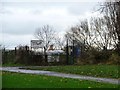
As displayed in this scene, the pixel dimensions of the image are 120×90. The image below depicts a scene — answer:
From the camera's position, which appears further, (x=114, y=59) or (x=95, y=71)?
(x=114, y=59)

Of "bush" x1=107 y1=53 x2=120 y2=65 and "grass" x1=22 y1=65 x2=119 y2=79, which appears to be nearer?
"grass" x1=22 y1=65 x2=119 y2=79

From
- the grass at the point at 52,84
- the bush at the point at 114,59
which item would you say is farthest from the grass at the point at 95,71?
the bush at the point at 114,59

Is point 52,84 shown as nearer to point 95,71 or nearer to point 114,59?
point 95,71

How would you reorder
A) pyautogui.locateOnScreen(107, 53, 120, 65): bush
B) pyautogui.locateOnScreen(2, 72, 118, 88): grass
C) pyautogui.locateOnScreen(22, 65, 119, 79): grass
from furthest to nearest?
pyautogui.locateOnScreen(107, 53, 120, 65): bush
pyautogui.locateOnScreen(22, 65, 119, 79): grass
pyautogui.locateOnScreen(2, 72, 118, 88): grass

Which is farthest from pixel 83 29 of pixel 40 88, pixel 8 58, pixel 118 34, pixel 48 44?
pixel 40 88

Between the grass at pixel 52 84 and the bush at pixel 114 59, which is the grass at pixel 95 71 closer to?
the grass at pixel 52 84

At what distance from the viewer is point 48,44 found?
79.2m

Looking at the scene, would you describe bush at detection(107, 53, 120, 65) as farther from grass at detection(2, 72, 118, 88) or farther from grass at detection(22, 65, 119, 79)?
grass at detection(2, 72, 118, 88)

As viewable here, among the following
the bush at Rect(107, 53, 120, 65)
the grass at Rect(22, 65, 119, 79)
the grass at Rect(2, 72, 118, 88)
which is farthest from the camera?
the bush at Rect(107, 53, 120, 65)

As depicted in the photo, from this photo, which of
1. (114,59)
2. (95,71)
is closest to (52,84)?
(95,71)

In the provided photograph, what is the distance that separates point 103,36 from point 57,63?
21.2 meters

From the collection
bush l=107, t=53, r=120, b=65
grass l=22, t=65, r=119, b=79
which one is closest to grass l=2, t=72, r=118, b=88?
grass l=22, t=65, r=119, b=79

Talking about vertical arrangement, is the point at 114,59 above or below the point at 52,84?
above

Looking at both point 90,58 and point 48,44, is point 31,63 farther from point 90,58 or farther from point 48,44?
point 48,44
